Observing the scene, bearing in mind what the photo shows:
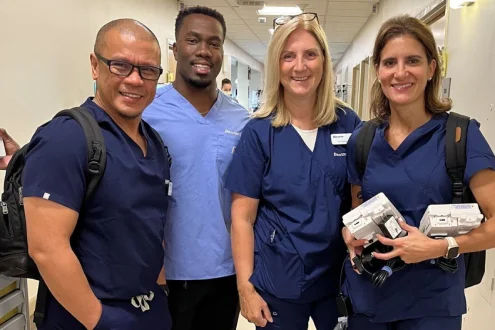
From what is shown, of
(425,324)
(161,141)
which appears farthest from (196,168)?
(425,324)

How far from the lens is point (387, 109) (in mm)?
1362

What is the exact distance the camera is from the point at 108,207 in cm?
105

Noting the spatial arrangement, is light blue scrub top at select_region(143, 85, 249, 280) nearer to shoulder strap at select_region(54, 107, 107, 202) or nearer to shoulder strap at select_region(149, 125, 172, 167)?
shoulder strap at select_region(149, 125, 172, 167)

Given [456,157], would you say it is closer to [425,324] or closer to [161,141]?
[425,324]

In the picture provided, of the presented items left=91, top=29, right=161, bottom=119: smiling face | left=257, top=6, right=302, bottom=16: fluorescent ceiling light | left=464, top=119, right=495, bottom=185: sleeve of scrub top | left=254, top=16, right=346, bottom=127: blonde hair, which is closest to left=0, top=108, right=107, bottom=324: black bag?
left=91, top=29, right=161, bottom=119: smiling face

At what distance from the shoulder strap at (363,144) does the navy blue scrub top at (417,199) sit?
46 mm

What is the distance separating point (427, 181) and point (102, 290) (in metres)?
0.94

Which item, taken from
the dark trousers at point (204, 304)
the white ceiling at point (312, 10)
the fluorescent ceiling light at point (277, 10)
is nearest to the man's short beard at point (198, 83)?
the dark trousers at point (204, 304)

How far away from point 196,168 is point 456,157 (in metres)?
0.87

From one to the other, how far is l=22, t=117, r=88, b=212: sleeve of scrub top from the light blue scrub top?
1.68 feet

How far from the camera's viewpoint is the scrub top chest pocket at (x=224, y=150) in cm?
154

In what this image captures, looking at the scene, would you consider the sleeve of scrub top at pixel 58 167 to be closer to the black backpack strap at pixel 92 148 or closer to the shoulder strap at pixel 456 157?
the black backpack strap at pixel 92 148

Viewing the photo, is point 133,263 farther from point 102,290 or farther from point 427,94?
point 427,94

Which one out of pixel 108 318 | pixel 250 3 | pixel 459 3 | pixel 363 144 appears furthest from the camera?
pixel 250 3
